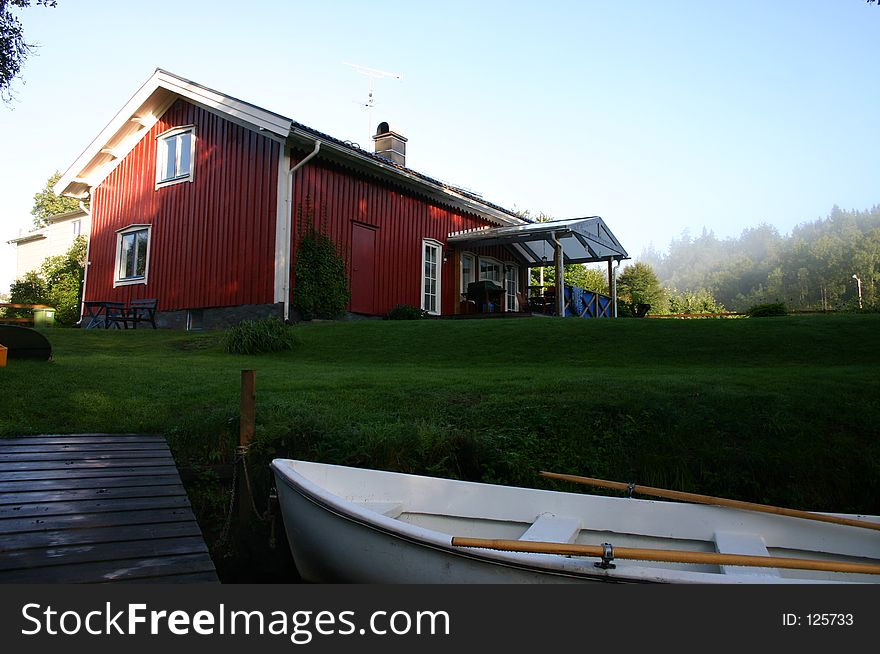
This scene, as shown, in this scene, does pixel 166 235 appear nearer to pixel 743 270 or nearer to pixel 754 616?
pixel 754 616

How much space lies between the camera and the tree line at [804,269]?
80625mm

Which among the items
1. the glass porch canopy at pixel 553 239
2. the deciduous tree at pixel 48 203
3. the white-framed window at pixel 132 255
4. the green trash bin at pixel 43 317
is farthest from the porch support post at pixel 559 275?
the deciduous tree at pixel 48 203

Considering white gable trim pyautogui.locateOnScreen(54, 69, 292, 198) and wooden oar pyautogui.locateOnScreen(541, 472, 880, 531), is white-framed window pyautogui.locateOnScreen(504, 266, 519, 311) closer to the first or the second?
white gable trim pyautogui.locateOnScreen(54, 69, 292, 198)

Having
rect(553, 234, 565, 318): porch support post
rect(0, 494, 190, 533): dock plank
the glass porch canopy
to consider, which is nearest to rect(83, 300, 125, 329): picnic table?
the glass porch canopy

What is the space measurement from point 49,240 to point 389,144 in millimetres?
19564

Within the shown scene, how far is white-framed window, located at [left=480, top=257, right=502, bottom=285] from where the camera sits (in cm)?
2019

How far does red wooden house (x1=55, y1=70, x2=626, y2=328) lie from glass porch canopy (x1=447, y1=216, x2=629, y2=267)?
0.09 meters

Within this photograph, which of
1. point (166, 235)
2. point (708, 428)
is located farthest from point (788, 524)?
point (166, 235)

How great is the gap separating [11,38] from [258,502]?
1042 cm

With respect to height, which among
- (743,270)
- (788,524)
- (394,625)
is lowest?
(394,625)

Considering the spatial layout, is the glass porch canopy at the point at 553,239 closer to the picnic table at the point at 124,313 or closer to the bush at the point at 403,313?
the bush at the point at 403,313

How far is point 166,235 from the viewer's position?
16.2m

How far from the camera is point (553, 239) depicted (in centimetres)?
1647

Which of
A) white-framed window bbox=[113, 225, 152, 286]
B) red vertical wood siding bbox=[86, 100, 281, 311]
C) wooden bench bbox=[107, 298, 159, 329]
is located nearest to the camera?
red vertical wood siding bbox=[86, 100, 281, 311]
